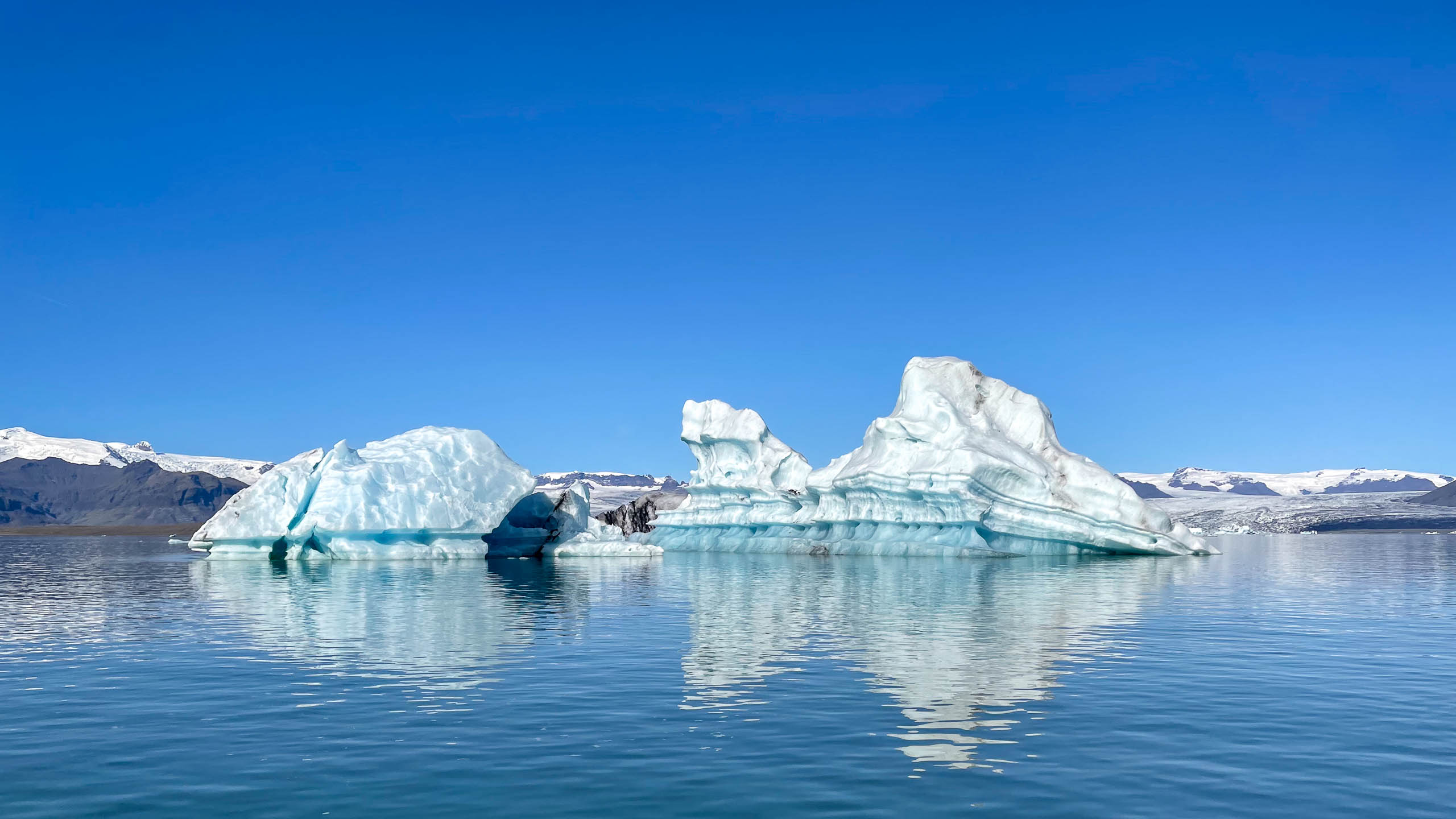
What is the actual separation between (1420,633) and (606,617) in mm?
15236

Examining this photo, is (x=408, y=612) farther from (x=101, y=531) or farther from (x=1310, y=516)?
(x=101, y=531)

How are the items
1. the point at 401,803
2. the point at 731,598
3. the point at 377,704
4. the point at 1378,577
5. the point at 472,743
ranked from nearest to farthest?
the point at 401,803 < the point at 472,743 < the point at 377,704 < the point at 731,598 < the point at 1378,577

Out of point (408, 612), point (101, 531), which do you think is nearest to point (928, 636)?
point (408, 612)

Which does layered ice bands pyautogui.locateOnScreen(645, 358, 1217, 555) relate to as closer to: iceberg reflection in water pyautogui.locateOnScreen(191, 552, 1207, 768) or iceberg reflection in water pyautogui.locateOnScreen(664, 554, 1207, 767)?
iceberg reflection in water pyautogui.locateOnScreen(191, 552, 1207, 768)

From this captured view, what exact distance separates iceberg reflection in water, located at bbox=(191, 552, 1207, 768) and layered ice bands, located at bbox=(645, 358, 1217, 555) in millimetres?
7980

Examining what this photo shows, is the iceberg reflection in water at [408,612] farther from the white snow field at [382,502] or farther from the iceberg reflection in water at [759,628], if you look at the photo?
the white snow field at [382,502]

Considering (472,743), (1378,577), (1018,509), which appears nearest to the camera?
(472,743)

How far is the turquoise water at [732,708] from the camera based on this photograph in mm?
9156

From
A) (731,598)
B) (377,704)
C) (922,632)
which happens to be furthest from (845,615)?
(377,704)

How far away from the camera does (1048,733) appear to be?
1132 cm

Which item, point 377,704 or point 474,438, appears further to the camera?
point 474,438

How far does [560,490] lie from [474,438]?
9.59m

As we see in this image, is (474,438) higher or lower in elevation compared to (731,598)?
higher

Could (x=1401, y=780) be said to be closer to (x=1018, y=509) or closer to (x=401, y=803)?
(x=401, y=803)
